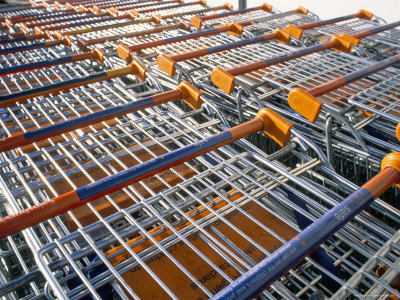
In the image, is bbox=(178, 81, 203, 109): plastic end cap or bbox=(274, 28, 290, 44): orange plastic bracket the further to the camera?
bbox=(274, 28, 290, 44): orange plastic bracket

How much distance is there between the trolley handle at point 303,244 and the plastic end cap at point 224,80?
104 centimetres

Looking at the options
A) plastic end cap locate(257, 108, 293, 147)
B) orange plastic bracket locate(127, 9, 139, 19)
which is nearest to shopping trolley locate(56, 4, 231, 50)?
orange plastic bracket locate(127, 9, 139, 19)

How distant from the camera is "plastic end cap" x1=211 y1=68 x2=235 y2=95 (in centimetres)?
200

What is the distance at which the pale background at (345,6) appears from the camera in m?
4.39

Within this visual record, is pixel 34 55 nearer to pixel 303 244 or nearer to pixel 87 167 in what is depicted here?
pixel 87 167

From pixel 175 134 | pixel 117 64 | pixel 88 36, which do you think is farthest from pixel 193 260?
pixel 88 36

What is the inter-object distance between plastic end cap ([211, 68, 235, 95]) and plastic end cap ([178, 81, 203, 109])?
233mm

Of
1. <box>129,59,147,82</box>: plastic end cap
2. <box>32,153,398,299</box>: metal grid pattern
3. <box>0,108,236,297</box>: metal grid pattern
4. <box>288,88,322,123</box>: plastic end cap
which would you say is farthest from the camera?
<box>129,59,147,82</box>: plastic end cap

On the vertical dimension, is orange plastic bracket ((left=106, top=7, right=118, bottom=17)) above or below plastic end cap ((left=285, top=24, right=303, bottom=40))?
below

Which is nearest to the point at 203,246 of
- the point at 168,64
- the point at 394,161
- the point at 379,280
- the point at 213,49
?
the point at 379,280

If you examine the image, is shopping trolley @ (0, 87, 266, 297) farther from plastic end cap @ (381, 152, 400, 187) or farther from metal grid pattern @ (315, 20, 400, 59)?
metal grid pattern @ (315, 20, 400, 59)

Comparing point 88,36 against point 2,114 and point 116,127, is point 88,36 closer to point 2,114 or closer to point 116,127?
point 2,114

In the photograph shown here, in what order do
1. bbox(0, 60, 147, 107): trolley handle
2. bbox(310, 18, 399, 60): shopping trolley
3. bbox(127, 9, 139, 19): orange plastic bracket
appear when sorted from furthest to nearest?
bbox(127, 9, 139, 19): orange plastic bracket
bbox(310, 18, 399, 60): shopping trolley
bbox(0, 60, 147, 107): trolley handle

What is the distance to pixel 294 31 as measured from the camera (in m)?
3.11
